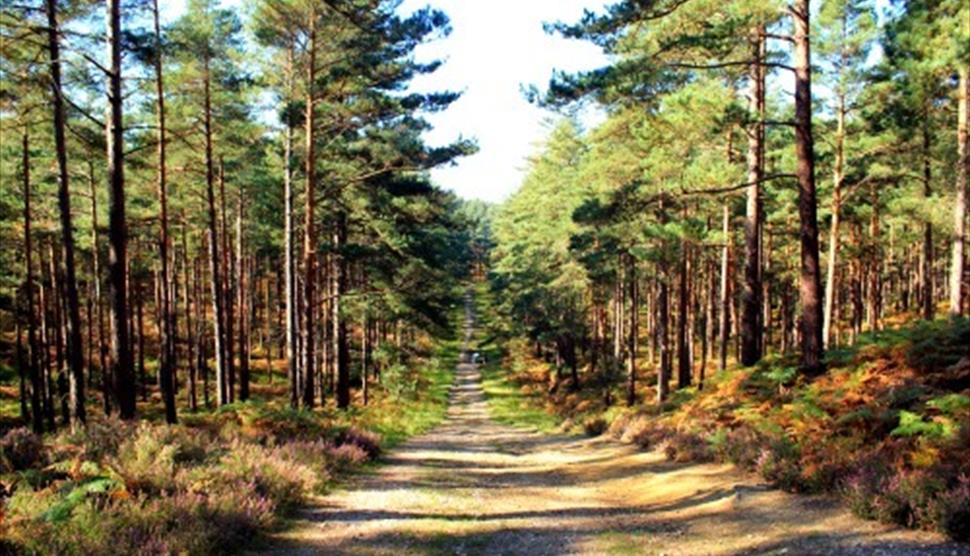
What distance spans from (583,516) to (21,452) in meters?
7.55

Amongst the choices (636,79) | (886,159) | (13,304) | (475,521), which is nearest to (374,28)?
(636,79)

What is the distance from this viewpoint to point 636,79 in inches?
524

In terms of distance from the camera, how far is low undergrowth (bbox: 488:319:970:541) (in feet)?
22.9

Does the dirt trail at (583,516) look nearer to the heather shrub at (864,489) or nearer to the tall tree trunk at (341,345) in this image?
the heather shrub at (864,489)

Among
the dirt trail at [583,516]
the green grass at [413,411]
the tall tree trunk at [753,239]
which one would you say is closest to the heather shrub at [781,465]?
the dirt trail at [583,516]

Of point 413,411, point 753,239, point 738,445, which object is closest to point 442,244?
point 413,411

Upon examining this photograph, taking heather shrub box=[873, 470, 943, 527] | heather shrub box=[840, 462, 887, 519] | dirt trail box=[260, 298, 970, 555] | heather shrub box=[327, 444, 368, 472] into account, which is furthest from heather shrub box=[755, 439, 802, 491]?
heather shrub box=[327, 444, 368, 472]

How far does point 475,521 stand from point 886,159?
26.6 metres

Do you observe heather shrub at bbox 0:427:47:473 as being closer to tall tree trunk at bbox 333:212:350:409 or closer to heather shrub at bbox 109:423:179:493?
heather shrub at bbox 109:423:179:493

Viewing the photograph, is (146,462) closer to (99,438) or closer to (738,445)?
(99,438)

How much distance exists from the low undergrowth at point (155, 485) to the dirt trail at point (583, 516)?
1.95 feet

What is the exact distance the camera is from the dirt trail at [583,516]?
7098 mm

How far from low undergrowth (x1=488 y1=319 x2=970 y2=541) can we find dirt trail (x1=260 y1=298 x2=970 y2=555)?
0.32 m

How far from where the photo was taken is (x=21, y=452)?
8914 mm
